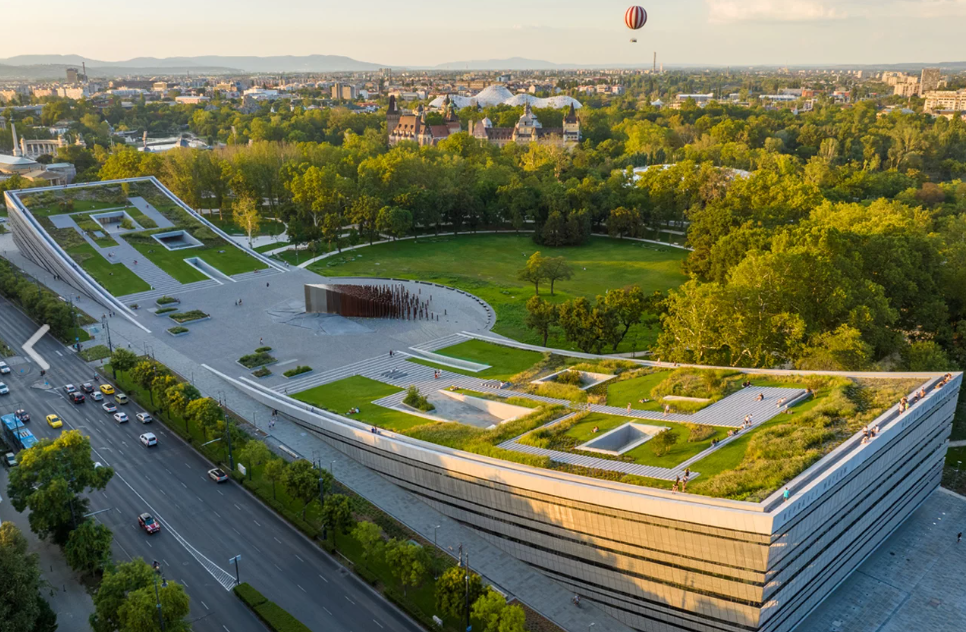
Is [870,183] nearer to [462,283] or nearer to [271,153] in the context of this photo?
[462,283]

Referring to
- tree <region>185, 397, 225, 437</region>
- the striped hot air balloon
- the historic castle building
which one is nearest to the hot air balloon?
the striped hot air balloon

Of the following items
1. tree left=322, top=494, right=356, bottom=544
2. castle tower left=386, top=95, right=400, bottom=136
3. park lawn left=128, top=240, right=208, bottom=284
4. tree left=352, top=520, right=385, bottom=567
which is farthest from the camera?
castle tower left=386, top=95, right=400, bottom=136

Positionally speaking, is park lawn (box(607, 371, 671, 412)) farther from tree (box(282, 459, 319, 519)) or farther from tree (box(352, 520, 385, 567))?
tree (box(282, 459, 319, 519))

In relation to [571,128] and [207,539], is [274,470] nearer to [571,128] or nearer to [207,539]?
[207,539]

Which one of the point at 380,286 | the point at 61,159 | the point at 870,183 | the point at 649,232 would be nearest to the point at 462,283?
the point at 380,286

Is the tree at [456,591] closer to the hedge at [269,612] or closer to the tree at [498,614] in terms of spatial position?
the tree at [498,614]

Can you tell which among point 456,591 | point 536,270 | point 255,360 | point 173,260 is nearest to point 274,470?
point 456,591
